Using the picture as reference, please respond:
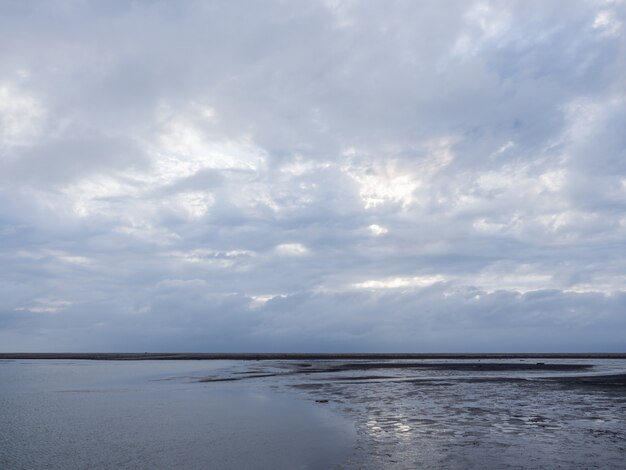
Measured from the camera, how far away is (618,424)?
24.3m

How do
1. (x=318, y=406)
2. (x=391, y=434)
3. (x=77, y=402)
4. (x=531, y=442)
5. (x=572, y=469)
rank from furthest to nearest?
(x=77, y=402)
(x=318, y=406)
(x=391, y=434)
(x=531, y=442)
(x=572, y=469)

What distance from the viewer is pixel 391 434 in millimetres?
22875

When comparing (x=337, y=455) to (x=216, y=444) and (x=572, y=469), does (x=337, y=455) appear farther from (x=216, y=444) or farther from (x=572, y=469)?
(x=572, y=469)

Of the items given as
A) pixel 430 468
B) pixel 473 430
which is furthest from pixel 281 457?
pixel 473 430

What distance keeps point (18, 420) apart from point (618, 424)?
106ft

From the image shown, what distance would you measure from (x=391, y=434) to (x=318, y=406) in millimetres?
11173

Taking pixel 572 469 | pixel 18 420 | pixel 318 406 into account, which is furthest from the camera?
pixel 318 406

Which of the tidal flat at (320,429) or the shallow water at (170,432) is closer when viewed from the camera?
the tidal flat at (320,429)

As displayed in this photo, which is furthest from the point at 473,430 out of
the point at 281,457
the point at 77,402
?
the point at 77,402

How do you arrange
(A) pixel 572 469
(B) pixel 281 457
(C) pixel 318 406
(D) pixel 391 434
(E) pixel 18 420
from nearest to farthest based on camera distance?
1. (A) pixel 572 469
2. (B) pixel 281 457
3. (D) pixel 391 434
4. (E) pixel 18 420
5. (C) pixel 318 406

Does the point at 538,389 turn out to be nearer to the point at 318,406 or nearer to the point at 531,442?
the point at 318,406

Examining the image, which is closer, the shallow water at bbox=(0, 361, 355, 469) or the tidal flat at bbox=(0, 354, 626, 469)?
the tidal flat at bbox=(0, 354, 626, 469)

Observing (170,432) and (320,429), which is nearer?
(170,432)

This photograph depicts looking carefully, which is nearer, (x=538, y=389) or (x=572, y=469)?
(x=572, y=469)
